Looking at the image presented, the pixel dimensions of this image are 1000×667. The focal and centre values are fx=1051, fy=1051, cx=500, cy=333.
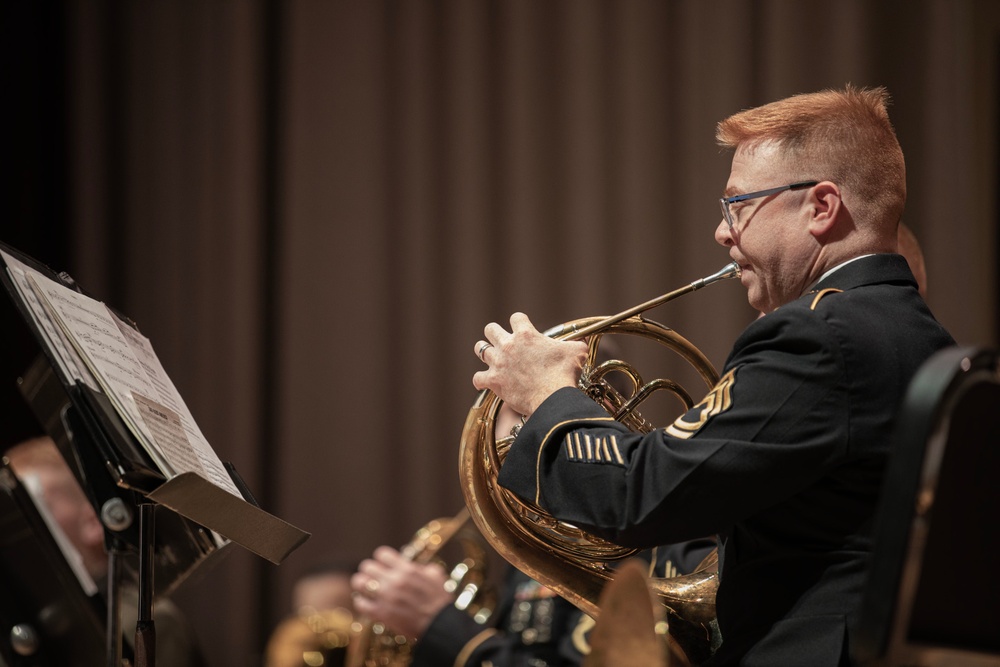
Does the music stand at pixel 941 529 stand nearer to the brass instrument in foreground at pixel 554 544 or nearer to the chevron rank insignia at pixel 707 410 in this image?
the chevron rank insignia at pixel 707 410

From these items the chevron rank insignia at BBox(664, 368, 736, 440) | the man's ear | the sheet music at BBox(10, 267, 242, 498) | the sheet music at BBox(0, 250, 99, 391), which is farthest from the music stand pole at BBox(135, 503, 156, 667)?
the man's ear

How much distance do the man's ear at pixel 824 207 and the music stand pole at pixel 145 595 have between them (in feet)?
3.14

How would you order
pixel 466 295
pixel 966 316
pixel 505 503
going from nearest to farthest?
pixel 505 503, pixel 966 316, pixel 466 295

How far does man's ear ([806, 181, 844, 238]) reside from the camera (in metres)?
1.44

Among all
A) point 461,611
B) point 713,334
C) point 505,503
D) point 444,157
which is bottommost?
point 461,611

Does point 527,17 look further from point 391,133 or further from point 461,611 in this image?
point 461,611

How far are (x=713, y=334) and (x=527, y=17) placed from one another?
126 centimetres

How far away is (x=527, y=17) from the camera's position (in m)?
3.60

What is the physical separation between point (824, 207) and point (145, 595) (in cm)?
103

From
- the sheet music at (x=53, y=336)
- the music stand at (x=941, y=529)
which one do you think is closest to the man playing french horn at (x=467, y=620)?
the sheet music at (x=53, y=336)

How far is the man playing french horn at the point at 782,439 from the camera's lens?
3.95ft

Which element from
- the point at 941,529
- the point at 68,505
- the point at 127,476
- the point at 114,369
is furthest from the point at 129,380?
the point at 941,529

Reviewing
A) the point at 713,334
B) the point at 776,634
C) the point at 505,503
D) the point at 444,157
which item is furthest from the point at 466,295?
the point at 776,634

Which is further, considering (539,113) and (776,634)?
(539,113)
